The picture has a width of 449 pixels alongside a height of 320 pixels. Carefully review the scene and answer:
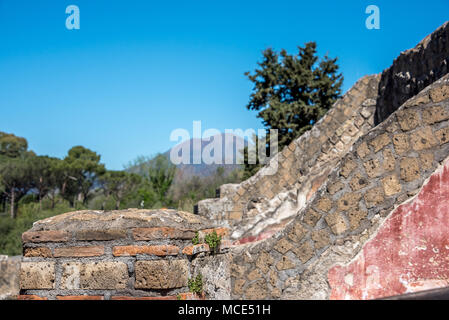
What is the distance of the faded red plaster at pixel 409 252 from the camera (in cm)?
314

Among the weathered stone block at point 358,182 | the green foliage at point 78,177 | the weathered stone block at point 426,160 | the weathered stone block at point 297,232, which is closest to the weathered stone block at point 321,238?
the weathered stone block at point 297,232

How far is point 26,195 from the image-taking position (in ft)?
98.4

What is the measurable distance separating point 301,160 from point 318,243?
406 centimetres

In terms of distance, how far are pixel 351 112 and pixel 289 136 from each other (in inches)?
354

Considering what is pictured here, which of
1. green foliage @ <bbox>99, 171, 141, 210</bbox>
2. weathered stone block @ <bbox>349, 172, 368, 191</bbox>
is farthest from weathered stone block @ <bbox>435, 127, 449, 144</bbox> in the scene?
green foliage @ <bbox>99, 171, 141, 210</bbox>

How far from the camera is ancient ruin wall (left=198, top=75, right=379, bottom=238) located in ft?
23.7

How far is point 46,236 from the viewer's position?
8.30 ft

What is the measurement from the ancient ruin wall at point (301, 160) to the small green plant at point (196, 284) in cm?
433

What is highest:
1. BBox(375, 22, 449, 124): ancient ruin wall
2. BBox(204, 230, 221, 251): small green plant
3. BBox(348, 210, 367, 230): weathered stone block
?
BBox(375, 22, 449, 124): ancient ruin wall

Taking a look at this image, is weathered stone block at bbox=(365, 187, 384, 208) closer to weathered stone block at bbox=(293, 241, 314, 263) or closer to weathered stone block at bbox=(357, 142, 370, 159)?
weathered stone block at bbox=(357, 142, 370, 159)

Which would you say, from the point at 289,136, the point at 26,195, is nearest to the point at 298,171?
the point at 289,136

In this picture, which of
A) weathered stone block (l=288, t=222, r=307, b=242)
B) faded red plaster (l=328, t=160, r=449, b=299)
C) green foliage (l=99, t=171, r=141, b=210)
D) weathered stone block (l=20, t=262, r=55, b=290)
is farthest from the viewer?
green foliage (l=99, t=171, r=141, b=210)

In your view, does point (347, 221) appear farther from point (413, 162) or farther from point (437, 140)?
point (437, 140)

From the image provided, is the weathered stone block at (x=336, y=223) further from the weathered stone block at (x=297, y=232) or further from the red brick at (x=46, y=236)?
the red brick at (x=46, y=236)
